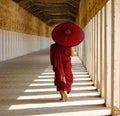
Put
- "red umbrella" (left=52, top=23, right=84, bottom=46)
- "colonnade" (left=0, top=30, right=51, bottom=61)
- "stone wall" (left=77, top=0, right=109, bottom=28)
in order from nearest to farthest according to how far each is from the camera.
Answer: "red umbrella" (left=52, top=23, right=84, bottom=46)
"stone wall" (left=77, top=0, right=109, bottom=28)
"colonnade" (left=0, top=30, right=51, bottom=61)

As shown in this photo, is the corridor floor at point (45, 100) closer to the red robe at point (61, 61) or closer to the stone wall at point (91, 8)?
the red robe at point (61, 61)

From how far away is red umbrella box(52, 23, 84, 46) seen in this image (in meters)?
9.66

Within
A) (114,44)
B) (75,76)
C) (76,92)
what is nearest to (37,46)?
(75,76)

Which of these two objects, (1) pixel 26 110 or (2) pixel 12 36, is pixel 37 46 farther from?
(1) pixel 26 110

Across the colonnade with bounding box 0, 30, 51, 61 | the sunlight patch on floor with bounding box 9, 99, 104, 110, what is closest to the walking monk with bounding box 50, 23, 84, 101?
the sunlight patch on floor with bounding box 9, 99, 104, 110

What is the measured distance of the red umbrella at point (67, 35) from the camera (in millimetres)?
9664

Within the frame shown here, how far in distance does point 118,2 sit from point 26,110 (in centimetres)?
308

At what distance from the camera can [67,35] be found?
9812 mm

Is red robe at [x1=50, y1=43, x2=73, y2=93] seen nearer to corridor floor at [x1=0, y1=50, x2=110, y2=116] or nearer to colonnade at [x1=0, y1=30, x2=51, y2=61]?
corridor floor at [x1=0, y1=50, x2=110, y2=116]

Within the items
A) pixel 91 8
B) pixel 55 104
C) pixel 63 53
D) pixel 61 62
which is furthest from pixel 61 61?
pixel 91 8

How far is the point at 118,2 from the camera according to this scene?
761 cm

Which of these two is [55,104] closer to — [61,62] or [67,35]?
[61,62]

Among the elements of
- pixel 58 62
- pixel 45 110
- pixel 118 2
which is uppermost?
pixel 118 2

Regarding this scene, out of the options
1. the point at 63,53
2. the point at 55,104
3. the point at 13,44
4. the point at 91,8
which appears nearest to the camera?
the point at 55,104
